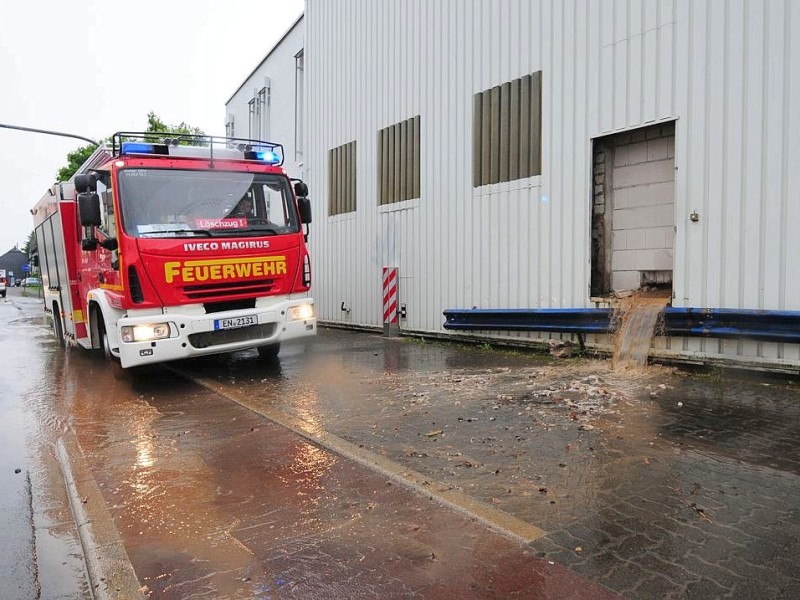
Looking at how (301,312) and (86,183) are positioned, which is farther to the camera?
(301,312)

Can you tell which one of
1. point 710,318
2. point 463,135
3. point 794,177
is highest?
point 463,135

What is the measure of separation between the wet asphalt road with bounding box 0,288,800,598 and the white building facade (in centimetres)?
169

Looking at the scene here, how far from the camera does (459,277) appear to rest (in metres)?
11.2

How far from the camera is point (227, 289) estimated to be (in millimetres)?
7633

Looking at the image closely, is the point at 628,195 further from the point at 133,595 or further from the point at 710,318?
the point at 133,595

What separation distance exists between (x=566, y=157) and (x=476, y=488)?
6.47 meters

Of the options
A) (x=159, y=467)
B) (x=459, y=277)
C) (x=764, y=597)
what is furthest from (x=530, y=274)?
(x=764, y=597)

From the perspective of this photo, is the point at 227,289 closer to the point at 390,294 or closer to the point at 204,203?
the point at 204,203

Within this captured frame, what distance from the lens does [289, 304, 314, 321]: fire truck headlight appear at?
26.9 ft

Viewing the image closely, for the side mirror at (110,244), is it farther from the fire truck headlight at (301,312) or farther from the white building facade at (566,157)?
the white building facade at (566,157)

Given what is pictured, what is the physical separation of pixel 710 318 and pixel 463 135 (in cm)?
563

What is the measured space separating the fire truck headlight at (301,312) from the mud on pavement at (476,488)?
1.25m

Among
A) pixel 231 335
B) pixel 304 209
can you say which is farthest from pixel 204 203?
pixel 231 335

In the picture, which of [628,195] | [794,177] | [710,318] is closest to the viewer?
[794,177]
